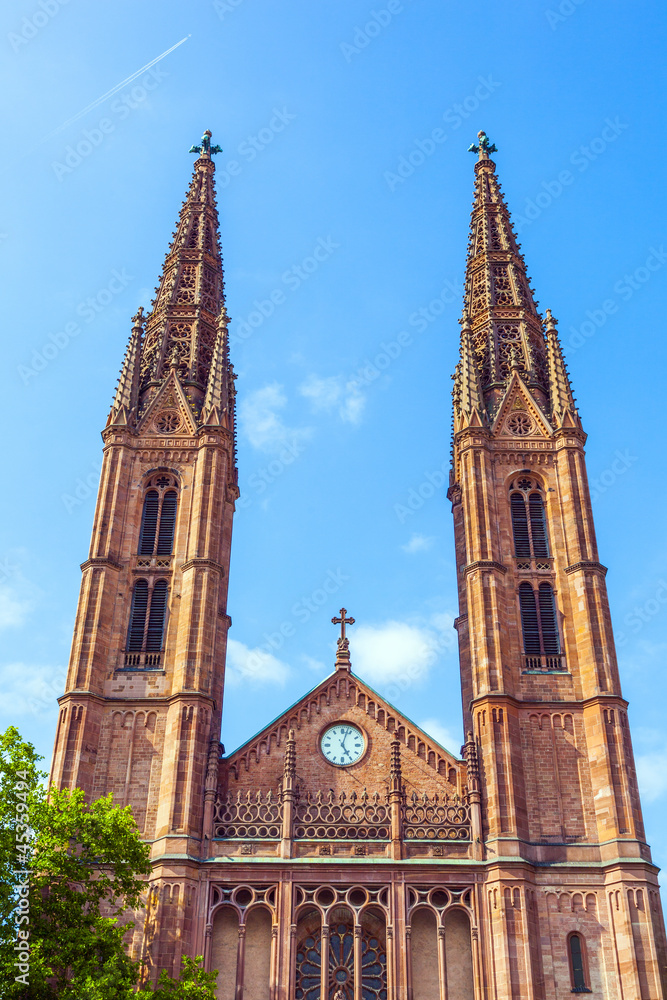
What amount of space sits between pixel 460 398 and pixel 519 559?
9.58m

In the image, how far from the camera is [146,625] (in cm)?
4175

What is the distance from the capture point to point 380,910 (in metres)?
35.9

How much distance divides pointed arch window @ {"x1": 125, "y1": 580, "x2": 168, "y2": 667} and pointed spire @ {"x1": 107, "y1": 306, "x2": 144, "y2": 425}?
826 cm

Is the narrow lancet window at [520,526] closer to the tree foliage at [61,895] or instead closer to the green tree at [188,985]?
the tree foliage at [61,895]

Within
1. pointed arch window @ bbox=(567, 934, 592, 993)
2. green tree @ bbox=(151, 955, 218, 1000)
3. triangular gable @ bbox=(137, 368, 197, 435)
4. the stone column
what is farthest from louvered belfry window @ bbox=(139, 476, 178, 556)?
pointed arch window @ bbox=(567, 934, 592, 993)

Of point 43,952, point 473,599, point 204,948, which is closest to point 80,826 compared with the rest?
point 43,952

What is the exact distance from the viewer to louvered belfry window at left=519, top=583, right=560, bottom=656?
4138cm

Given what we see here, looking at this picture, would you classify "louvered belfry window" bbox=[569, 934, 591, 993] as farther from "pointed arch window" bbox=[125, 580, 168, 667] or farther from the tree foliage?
"pointed arch window" bbox=[125, 580, 168, 667]

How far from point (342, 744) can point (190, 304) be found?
24576 millimetres

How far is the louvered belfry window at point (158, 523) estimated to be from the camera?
43.8 m

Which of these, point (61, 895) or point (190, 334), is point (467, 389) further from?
point (61, 895)

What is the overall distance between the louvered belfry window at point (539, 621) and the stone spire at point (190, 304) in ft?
54.2

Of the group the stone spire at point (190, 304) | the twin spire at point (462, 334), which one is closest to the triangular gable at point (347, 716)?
the twin spire at point (462, 334)

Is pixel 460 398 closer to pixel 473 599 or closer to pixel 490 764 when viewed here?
pixel 473 599
